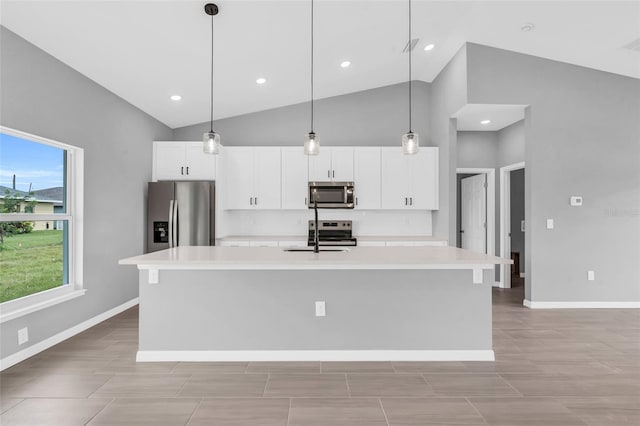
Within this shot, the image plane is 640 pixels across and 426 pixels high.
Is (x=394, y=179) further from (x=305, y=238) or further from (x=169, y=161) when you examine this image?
(x=169, y=161)

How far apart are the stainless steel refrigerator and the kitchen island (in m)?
1.88

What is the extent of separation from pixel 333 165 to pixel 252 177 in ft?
4.05

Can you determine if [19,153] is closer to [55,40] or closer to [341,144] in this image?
Result: [55,40]

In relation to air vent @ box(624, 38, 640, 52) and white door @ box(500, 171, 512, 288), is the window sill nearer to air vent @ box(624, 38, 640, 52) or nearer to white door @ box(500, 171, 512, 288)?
white door @ box(500, 171, 512, 288)

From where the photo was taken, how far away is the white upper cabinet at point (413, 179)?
18.0 ft

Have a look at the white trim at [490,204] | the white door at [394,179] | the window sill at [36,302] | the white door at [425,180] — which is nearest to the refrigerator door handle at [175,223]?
the window sill at [36,302]

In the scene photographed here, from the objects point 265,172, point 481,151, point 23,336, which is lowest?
point 23,336

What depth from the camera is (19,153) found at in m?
3.12

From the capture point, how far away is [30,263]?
3.30m

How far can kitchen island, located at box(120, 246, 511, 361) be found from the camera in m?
3.01

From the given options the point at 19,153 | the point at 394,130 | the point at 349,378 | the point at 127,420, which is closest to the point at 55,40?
the point at 19,153

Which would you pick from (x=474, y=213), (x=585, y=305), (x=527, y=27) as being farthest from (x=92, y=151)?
(x=585, y=305)

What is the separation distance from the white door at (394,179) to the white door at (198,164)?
250 centimetres

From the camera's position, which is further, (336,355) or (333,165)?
(333,165)
